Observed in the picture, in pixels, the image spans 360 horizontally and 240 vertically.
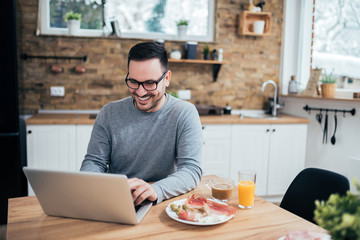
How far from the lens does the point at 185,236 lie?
1.03m

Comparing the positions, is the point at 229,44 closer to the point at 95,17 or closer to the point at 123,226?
the point at 95,17

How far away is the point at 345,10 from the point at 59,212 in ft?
10.8

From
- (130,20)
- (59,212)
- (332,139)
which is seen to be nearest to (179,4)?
(130,20)

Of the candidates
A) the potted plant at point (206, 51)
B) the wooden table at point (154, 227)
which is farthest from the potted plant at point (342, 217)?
the potted plant at point (206, 51)

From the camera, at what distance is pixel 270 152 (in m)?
3.42

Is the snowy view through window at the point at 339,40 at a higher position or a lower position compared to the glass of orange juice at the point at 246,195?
higher

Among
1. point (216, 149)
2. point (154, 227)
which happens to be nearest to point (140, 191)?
point (154, 227)

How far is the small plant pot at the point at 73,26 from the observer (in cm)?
337

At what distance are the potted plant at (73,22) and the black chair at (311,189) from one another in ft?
8.89

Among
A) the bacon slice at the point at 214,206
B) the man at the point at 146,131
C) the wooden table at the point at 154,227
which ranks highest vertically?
the man at the point at 146,131

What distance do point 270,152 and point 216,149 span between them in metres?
0.58

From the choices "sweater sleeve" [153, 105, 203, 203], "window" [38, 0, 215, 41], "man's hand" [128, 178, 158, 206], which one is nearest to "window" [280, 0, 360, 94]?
"window" [38, 0, 215, 41]

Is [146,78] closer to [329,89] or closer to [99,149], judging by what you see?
[99,149]

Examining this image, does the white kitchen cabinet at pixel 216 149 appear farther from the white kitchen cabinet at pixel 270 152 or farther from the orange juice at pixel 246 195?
the orange juice at pixel 246 195
